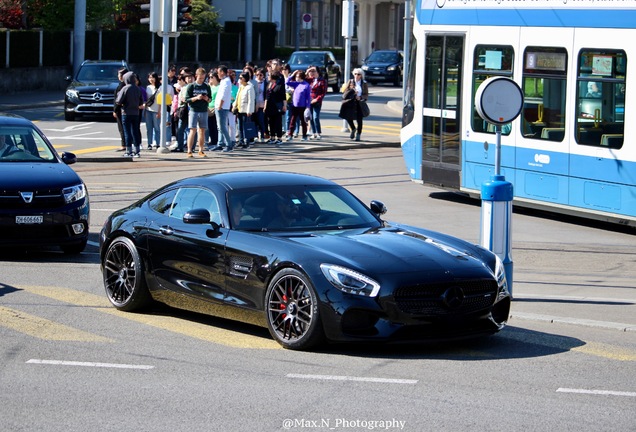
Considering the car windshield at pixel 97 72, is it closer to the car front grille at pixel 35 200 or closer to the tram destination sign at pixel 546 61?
the tram destination sign at pixel 546 61

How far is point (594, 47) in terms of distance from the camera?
17.0 m

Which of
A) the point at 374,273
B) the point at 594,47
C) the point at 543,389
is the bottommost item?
the point at 543,389

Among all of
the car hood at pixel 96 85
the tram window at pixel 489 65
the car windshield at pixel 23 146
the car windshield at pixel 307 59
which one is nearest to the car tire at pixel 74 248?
the car windshield at pixel 23 146

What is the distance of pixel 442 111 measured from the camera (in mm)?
19922

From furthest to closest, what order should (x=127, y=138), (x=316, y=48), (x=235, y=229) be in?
(x=316, y=48), (x=127, y=138), (x=235, y=229)

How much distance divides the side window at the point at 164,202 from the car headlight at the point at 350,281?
2.33 meters

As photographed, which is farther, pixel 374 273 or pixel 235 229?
pixel 235 229

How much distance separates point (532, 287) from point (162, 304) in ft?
12.6

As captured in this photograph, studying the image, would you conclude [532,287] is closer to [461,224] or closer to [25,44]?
[461,224]

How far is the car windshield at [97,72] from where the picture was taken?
119ft

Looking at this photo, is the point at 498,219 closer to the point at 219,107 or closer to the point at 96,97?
the point at 219,107

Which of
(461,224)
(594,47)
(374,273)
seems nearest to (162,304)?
(374,273)

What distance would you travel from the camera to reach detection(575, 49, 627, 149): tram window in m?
16.7

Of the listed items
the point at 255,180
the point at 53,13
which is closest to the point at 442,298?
the point at 255,180
